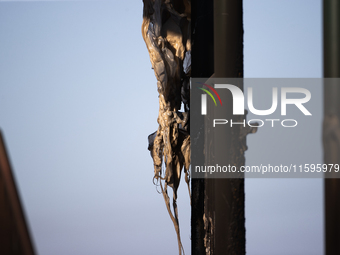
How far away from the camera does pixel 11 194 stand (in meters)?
0.46

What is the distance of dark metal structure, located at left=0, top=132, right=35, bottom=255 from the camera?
458 millimetres

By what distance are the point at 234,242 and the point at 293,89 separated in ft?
1.97

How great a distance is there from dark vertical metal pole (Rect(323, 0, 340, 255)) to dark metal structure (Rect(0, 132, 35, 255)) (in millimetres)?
612

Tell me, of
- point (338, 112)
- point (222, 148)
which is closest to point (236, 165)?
point (222, 148)

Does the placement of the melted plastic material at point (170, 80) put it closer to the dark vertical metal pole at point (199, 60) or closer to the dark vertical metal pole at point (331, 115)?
the dark vertical metal pole at point (199, 60)

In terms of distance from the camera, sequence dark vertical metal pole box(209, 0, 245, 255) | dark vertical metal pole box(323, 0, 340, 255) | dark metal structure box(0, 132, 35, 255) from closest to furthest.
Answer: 1. dark metal structure box(0, 132, 35, 255)
2. dark vertical metal pole box(323, 0, 340, 255)
3. dark vertical metal pole box(209, 0, 245, 255)

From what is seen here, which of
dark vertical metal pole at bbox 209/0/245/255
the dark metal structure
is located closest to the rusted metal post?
dark vertical metal pole at bbox 209/0/245/255

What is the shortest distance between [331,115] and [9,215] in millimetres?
665

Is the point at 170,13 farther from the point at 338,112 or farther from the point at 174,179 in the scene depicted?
the point at 338,112

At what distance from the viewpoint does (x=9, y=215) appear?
459mm

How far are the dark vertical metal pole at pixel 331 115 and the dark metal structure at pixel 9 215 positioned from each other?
0.61 metres

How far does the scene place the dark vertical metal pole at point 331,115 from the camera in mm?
813

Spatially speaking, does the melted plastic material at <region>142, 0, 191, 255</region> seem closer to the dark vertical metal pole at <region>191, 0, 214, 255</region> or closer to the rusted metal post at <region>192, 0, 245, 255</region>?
the dark vertical metal pole at <region>191, 0, 214, 255</region>

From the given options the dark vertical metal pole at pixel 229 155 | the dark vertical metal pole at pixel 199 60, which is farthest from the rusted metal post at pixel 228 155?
the dark vertical metal pole at pixel 199 60
